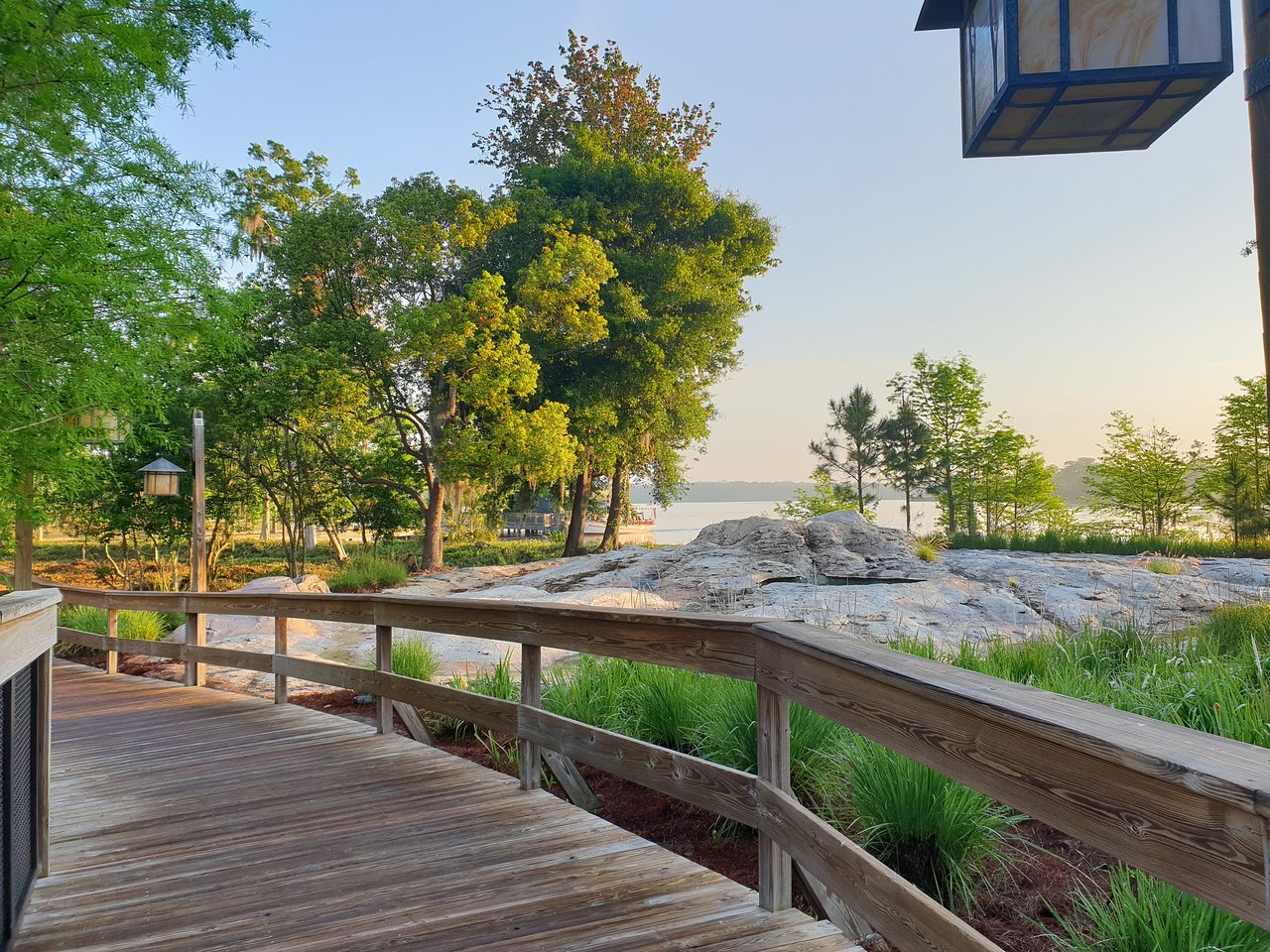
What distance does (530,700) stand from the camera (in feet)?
12.9

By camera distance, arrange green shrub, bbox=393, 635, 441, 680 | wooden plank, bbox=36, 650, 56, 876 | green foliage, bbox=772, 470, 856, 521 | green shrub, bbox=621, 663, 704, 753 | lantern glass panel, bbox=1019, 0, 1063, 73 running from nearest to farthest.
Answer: wooden plank, bbox=36, 650, 56, 876
lantern glass panel, bbox=1019, 0, 1063, 73
green shrub, bbox=621, 663, 704, 753
green shrub, bbox=393, 635, 441, 680
green foliage, bbox=772, 470, 856, 521

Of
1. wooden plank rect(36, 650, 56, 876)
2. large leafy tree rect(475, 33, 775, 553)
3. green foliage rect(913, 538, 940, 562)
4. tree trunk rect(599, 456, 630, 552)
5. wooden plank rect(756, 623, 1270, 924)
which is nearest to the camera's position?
wooden plank rect(756, 623, 1270, 924)

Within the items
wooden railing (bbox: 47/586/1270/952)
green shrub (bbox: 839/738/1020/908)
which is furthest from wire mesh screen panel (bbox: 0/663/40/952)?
green shrub (bbox: 839/738/1020/908)

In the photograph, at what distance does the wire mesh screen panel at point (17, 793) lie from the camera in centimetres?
244

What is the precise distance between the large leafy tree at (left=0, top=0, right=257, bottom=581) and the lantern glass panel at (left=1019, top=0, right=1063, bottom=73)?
645 centimetres

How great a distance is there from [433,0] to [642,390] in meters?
11.2

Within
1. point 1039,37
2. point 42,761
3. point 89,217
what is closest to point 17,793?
Answer: point 42,761

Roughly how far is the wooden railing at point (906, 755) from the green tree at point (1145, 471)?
2831 cm

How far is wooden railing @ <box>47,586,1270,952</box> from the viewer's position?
1108 mm

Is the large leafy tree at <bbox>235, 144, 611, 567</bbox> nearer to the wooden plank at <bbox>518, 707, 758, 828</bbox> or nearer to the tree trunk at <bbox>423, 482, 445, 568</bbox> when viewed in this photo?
the tree trunk at <bbox>423, 482, 445, 568</bbox>

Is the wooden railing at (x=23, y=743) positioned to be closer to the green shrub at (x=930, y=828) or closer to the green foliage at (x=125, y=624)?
the green shrub at (x=930, y=828)

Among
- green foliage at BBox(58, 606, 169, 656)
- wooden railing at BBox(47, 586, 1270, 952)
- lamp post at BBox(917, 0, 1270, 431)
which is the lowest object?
green foliage at BBox(58, 606, 169, 656)

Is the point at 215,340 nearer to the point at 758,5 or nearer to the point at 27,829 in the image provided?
the point at 27,829

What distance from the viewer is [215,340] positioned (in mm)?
8797
